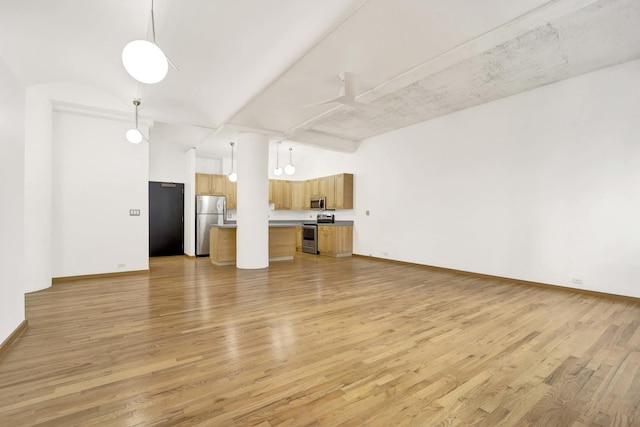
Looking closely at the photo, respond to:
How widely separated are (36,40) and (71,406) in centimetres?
409

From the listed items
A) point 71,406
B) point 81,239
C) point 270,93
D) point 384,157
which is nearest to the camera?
point 71,406

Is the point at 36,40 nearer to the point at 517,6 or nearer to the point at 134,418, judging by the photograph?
the point at 134,418

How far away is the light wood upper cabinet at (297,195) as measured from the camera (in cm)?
986

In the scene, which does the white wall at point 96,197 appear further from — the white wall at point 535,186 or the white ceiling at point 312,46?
the white wall at point 535,186

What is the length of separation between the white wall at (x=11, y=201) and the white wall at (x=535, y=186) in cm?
653

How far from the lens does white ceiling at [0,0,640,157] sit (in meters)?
2.79

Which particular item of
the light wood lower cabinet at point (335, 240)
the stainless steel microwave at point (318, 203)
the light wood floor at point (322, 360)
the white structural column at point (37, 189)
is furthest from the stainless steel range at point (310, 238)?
the white structural column at point (37, 189)

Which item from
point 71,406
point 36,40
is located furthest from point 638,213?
point 36,40

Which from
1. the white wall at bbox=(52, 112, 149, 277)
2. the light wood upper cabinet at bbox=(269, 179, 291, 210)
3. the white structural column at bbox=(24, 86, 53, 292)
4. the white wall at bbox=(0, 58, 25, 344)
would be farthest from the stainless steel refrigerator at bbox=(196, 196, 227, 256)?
the white wall at bbox=(0, 58, 25, 344)

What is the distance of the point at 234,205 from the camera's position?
28.6 ft

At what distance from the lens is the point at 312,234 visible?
8.61m

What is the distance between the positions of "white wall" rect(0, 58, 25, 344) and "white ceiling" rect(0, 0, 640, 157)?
1081 mm

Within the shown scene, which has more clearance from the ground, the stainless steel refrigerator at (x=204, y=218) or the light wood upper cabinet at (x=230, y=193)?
the light wood upper cabinet at (x=230, y=193)

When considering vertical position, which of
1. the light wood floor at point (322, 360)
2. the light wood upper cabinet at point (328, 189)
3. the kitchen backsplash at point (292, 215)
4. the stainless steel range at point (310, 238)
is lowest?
the light wood floor at point (322, 360)
